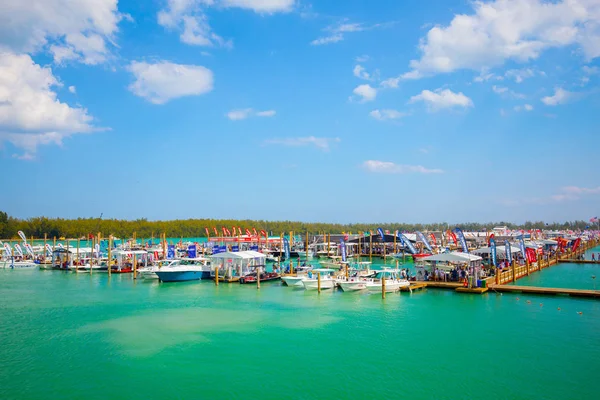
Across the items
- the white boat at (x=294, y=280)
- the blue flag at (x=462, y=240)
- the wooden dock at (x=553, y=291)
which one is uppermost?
the blue flag at (x=462, y=240)

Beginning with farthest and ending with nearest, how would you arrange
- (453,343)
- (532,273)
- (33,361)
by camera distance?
(532,273)
(453,343)
(33,361)

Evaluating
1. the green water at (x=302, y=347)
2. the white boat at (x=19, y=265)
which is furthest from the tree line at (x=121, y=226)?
the green water at (x=302, y=347)

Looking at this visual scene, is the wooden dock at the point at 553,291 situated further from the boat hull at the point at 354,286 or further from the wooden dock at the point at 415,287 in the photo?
the boat hull at the point at 354,286

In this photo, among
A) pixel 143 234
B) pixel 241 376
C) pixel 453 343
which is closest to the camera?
pixel 241 376

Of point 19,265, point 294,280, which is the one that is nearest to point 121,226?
point 19,265

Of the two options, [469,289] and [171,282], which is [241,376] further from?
[171,282]

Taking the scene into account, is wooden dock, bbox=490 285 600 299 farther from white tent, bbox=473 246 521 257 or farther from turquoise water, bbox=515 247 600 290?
white tent, bbox=473 246 521 257

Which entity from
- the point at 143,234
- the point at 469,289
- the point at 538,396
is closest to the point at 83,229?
the point at 143,234
